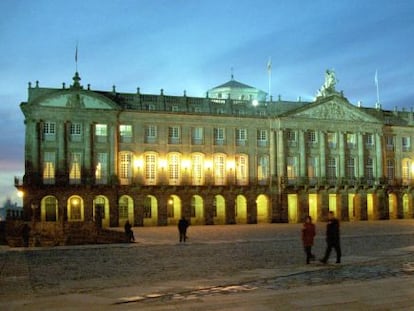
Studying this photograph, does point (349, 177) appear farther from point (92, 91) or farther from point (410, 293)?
point (410, 293)

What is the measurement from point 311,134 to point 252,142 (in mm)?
7200

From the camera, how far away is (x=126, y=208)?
59906 millimetres

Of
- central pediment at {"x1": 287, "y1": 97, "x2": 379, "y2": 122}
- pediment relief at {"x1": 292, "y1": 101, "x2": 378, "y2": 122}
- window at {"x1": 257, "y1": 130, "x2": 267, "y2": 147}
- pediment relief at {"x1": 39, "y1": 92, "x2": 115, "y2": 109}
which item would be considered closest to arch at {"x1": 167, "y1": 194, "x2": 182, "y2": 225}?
window at {"x1": 257, "y1": 130, "x2": 267, "y2": 147}

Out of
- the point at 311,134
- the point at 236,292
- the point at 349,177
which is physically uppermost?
the point at 311,134

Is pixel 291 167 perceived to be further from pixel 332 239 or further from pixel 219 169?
pixel 332 239

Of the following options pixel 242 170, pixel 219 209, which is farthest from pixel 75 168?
pixel 242 170

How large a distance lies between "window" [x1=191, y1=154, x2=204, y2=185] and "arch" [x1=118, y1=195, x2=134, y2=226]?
681 centimetres

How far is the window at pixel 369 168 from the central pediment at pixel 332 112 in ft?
15.1

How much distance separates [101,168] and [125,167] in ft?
7.67

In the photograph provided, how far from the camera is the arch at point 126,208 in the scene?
59.4 m

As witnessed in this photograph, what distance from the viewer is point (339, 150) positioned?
68250mm

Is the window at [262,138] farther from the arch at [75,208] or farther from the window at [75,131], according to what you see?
the arch at [75,208]

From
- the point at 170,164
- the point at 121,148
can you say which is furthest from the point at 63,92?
the point at 170,164

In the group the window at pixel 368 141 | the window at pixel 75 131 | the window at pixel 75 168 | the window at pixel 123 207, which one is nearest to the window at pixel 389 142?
the window at pixel 368 141
